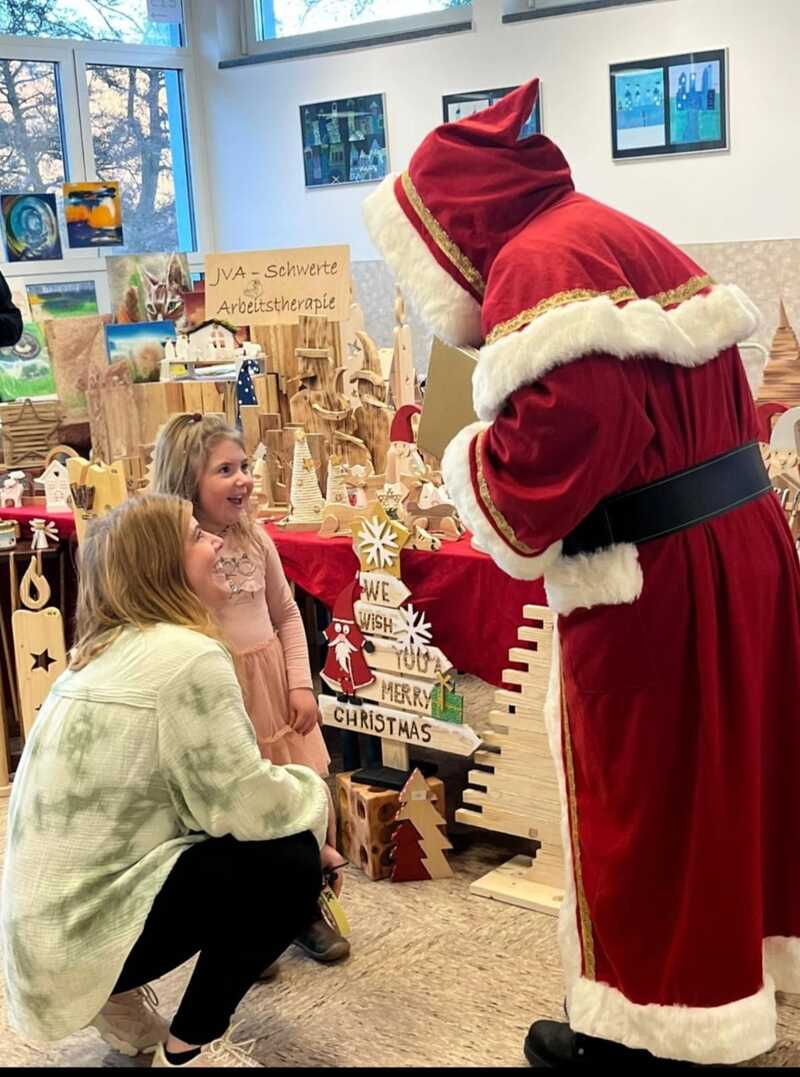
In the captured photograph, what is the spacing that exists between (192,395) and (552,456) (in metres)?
2.01

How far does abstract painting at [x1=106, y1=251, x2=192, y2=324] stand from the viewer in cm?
408

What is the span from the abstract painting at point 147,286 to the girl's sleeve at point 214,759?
2332 mm

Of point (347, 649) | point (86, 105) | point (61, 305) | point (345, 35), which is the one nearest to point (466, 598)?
point (347, 649)

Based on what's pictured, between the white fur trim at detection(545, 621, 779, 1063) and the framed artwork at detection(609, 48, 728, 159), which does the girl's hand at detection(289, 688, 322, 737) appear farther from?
the framed artwork at detection(609, 48, 728, 159)

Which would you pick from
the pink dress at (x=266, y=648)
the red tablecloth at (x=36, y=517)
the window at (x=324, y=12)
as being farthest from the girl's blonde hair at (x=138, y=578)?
the window at (x=324, y=12)

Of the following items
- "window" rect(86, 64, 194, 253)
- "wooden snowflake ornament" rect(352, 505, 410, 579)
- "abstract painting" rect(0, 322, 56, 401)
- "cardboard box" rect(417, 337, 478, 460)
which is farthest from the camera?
"window" rect(86, 64, 194, 253)

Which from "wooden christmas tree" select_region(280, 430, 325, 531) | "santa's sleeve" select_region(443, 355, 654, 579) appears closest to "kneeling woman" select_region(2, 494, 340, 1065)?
"santa's sleeve" select_region(443, 355, 654, 579)

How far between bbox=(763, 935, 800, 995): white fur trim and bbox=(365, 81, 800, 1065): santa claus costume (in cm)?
7

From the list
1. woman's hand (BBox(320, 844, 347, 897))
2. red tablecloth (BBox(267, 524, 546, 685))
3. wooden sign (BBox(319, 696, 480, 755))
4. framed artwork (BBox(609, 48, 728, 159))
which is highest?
framed artwork (BBox(609, 48, 728, 159))

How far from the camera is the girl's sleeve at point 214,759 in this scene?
1.90 meters

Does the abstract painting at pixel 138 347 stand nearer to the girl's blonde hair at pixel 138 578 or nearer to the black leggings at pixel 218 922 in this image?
the girl's blonde hair at pixel 138 578

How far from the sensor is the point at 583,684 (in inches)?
71.6

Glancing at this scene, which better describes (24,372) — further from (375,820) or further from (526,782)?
(526,782)

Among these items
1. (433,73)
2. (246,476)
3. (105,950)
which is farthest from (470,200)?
(433,73)
